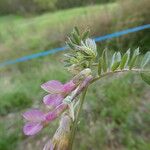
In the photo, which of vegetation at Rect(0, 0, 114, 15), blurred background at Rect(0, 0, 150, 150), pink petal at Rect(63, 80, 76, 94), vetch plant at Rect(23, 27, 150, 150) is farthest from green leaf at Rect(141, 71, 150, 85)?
vegetation at Rect(0, 0, 114, 15)

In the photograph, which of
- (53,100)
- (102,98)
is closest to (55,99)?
(53,100)

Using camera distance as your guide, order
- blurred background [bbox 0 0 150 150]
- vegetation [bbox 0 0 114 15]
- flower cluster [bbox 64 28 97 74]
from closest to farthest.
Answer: flower cluster [bbox 64 28 97 74], blurred background [bbox 0 0 150 150], vegetation [bbox 0 0 114 15]

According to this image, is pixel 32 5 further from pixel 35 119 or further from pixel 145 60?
pixel 35 119

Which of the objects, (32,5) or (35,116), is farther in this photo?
(32,5)

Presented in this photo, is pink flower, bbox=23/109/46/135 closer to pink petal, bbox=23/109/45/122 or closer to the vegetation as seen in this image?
pink petal, bbox=23/109/45/122

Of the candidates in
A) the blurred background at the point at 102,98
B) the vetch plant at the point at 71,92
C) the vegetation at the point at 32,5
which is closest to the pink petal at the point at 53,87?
the vetch plant at the point at 71,92

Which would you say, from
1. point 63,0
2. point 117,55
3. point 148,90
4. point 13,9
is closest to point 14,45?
point 148,90

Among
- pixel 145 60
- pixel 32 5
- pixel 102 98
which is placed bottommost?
pixel 32 5
